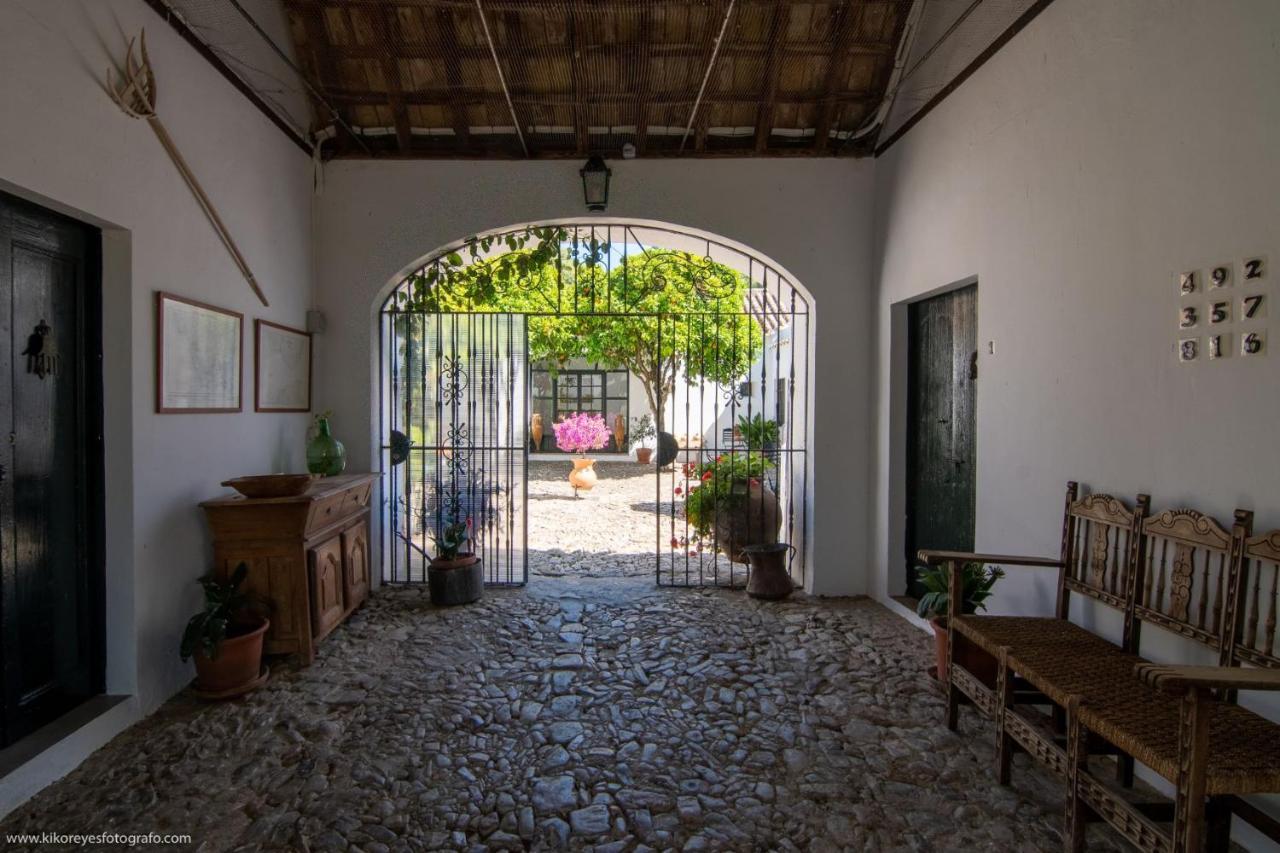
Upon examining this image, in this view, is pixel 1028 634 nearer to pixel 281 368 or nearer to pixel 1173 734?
pixel 1173 734

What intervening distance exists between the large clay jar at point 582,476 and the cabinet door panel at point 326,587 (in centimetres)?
583

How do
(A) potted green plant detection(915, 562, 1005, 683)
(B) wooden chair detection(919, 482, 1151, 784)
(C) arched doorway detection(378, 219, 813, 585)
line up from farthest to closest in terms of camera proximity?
1. (C) arched doorway detection(378, 219, 813, 585)
2. (A) potted green plant detection(915, 562, 1005, 683)
3. (B) wooden chair detection(919, 482, 1151, 784)

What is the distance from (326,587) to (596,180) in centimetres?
306

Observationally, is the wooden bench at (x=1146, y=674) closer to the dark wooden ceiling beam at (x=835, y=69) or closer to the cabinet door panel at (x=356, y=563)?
the dark wooden ceiling beam at (x=835, y=69)

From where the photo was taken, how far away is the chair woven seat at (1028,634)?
253 centimetres

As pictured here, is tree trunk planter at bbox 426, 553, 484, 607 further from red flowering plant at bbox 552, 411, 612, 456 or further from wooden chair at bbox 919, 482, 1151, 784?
red flowering plant at bbox 552, 411, 612, 456

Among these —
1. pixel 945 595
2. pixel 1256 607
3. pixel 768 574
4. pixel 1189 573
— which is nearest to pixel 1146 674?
pixel 1256 607

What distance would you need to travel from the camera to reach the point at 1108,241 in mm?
2717

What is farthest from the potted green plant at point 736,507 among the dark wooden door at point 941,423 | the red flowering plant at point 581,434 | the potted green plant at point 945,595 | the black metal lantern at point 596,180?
the red flowering plant at point 581,434

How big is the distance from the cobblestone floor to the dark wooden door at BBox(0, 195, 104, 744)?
39cm

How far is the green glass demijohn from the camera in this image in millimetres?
4301

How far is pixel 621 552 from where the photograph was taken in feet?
20.7

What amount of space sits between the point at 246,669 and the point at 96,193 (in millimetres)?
2163

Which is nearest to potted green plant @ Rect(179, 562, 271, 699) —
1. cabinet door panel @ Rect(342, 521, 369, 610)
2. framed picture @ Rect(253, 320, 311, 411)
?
cabinet door panel @ Rect(342, 521, 369, 610)
